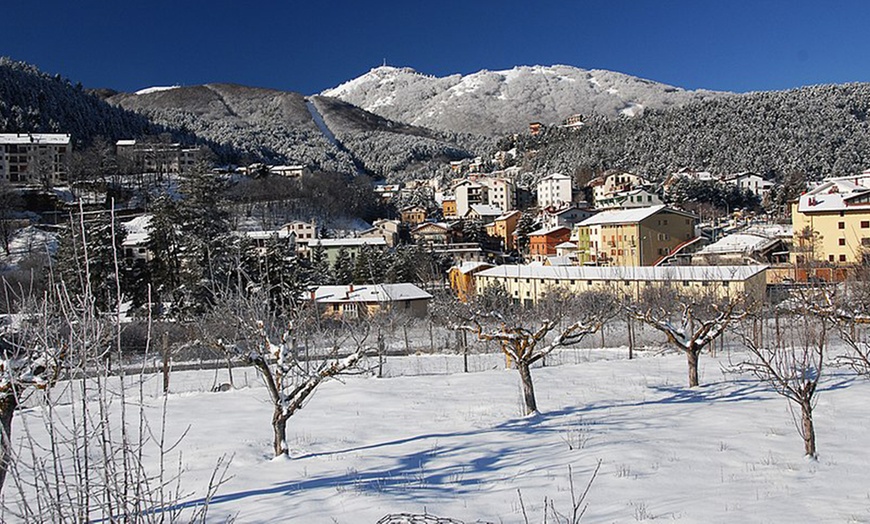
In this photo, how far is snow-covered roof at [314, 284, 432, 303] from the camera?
115ft

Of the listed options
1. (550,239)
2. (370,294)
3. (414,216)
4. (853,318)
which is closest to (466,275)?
(370,294)

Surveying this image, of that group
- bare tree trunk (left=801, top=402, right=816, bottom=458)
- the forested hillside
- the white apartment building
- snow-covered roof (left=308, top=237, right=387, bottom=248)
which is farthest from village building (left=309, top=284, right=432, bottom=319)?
the forested hillside

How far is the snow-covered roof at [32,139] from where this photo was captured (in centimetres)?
7431

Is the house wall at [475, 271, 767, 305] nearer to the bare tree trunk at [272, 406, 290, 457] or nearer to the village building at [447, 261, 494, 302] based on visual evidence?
the village building at [447, 261, 494, 302]

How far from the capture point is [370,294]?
117 ft

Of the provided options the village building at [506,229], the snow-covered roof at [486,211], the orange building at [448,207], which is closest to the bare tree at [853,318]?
the village building at [506,229]

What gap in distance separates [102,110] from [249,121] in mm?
87245

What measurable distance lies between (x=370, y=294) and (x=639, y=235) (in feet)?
72.8

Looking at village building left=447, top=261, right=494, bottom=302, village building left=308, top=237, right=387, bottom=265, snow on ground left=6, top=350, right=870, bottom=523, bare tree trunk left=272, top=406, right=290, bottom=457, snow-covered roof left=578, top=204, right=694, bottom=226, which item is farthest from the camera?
village building left=308, top=237, right=387, bottom=265

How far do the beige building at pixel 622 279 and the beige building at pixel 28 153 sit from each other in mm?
53488

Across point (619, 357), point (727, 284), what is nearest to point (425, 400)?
point (619, 357)

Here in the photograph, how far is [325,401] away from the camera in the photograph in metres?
14.9

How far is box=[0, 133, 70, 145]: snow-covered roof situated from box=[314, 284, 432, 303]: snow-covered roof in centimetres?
5655

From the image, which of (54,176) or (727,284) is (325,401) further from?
(54,176)
